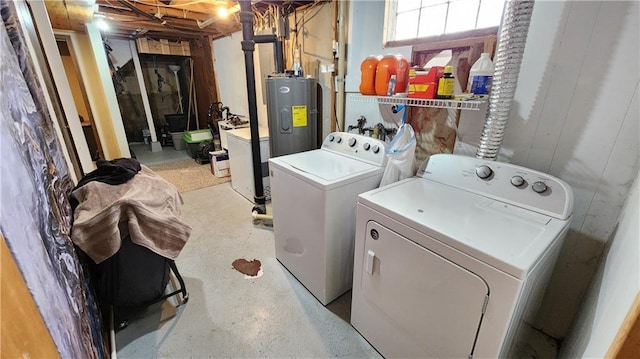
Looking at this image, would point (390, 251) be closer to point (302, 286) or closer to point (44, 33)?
point (302, 286)

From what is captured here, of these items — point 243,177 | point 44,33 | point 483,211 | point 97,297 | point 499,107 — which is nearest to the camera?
point 483,211

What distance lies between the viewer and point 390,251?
1.16 meters

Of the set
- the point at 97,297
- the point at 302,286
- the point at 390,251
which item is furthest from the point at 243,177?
the point at 390,251

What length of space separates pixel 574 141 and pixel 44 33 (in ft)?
10.6

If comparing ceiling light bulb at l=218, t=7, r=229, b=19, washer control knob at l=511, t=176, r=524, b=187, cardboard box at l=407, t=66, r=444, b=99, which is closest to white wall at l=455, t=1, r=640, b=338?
washer control knob at l=511, t=176, r=524, b=187

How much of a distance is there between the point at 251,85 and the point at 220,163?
188 cm

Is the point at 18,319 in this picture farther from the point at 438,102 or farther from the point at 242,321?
the point at 438,102

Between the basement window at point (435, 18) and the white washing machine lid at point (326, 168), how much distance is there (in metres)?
0.92

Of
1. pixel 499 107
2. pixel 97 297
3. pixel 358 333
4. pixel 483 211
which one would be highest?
pixel 499 107

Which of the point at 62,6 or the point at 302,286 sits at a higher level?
the point at 62,6

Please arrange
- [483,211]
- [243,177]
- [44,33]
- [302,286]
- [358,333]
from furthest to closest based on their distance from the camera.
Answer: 1. [243,177]
2. [302,286]
3. [44,33]
4. [358,333]
5. [483,211]

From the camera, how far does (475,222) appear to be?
105 cm

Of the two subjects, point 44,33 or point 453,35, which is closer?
point 453,35

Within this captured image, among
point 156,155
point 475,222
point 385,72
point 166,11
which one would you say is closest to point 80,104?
point 156,155
